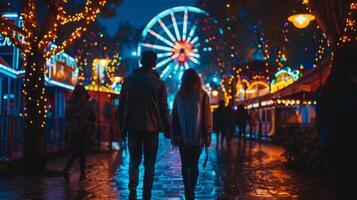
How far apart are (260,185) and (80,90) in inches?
137

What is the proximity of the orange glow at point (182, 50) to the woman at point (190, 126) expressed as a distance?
41.8 m

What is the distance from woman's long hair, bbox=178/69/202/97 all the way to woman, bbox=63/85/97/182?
117 inches

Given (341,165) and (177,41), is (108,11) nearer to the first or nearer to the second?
(341,165)

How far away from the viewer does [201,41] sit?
1887 inches

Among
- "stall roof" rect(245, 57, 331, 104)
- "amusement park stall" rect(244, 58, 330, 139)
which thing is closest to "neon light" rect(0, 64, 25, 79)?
"amusement park stall" rect(244, 58, 330, 139)

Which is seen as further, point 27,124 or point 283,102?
point 283,102

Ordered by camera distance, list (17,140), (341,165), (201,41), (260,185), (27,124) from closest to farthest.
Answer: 1. (341,165)
2. (260,185)
3. (27,124)
4. (17,140)
5. (201,41)

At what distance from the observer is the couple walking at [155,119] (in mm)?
5797

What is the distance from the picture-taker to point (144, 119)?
227 inches

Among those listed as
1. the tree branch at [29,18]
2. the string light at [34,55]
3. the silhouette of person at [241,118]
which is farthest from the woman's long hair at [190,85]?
the silhouette of person at [241,118]

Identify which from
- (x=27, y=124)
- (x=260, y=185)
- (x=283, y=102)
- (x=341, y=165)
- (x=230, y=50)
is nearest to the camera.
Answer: (x=341, y=165)

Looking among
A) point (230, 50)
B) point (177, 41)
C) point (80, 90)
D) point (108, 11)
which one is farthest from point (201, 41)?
point (80, 90)

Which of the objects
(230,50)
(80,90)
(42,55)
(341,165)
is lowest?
(341,165)

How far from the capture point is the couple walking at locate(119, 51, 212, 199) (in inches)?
228
